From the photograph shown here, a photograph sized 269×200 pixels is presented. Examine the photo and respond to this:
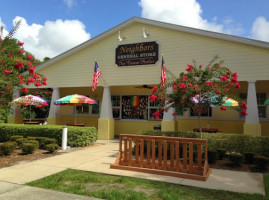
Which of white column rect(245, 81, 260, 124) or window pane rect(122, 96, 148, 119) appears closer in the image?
white column rect(245, 81, 260, 124)

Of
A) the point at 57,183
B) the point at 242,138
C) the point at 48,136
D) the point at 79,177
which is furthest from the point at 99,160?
the point at 242,138

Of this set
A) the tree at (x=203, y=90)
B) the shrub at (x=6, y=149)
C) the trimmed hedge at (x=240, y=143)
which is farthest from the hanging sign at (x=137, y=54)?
the shrub at (x=6, y=149)

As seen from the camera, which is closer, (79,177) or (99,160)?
(79,177)

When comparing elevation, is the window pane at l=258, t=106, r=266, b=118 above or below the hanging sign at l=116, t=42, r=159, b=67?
A: below

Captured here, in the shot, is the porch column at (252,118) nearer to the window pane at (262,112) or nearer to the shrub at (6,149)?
the window pane at (262,112)

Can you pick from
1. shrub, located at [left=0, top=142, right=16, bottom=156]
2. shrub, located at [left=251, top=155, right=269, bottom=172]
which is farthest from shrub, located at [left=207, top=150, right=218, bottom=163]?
shrub, located at [left=0, top=142, right=16, bottom=156]

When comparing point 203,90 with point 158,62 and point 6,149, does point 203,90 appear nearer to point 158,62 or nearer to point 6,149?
point 158,62

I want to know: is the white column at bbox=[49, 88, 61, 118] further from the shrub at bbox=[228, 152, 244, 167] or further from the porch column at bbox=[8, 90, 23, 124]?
the shrub at bbox=[228, 152, 244, 167]

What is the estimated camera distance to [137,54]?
500 inches

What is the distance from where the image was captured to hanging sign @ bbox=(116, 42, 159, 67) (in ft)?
40.4

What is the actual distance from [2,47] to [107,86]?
8.49m

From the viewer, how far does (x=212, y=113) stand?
1294 centimetres

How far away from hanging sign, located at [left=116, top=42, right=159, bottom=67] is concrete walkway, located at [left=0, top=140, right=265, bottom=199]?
6051mm

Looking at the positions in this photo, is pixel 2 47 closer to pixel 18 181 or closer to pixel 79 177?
pixel 18 181
